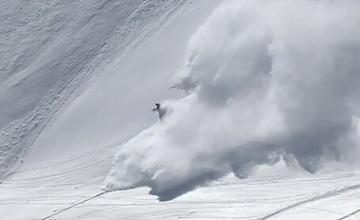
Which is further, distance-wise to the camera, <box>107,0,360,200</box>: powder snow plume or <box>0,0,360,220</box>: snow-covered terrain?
<box>107,0,360,200</box>: powder snow plume

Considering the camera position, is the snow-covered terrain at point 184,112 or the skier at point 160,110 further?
the skier at point 160,110

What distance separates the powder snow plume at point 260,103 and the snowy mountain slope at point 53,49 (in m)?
2.62

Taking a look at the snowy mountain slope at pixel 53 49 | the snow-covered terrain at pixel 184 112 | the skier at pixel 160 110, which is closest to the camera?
the snow-covered terrain at pixel 184 112

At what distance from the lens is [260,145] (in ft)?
56.5

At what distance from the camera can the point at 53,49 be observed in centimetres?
2081

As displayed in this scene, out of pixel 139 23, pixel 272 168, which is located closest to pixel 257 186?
pixel 272 168

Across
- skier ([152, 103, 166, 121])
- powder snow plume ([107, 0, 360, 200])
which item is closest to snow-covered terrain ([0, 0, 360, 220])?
powder snow plume ([107, 0, 360, 200])

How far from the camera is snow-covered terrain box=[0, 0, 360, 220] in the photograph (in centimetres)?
1684

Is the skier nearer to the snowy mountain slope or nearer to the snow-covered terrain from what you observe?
the snow-covered terrain

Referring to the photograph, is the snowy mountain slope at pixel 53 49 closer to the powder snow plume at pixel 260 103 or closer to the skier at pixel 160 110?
the powder snow plume at pixel 260 103

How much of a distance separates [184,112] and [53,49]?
5356mm

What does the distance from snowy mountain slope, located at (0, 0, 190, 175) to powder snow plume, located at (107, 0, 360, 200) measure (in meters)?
2.62

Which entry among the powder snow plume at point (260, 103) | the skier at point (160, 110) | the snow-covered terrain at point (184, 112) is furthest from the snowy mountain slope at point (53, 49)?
the skier at point (160, 110)

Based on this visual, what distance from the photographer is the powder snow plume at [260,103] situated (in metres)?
17.2
